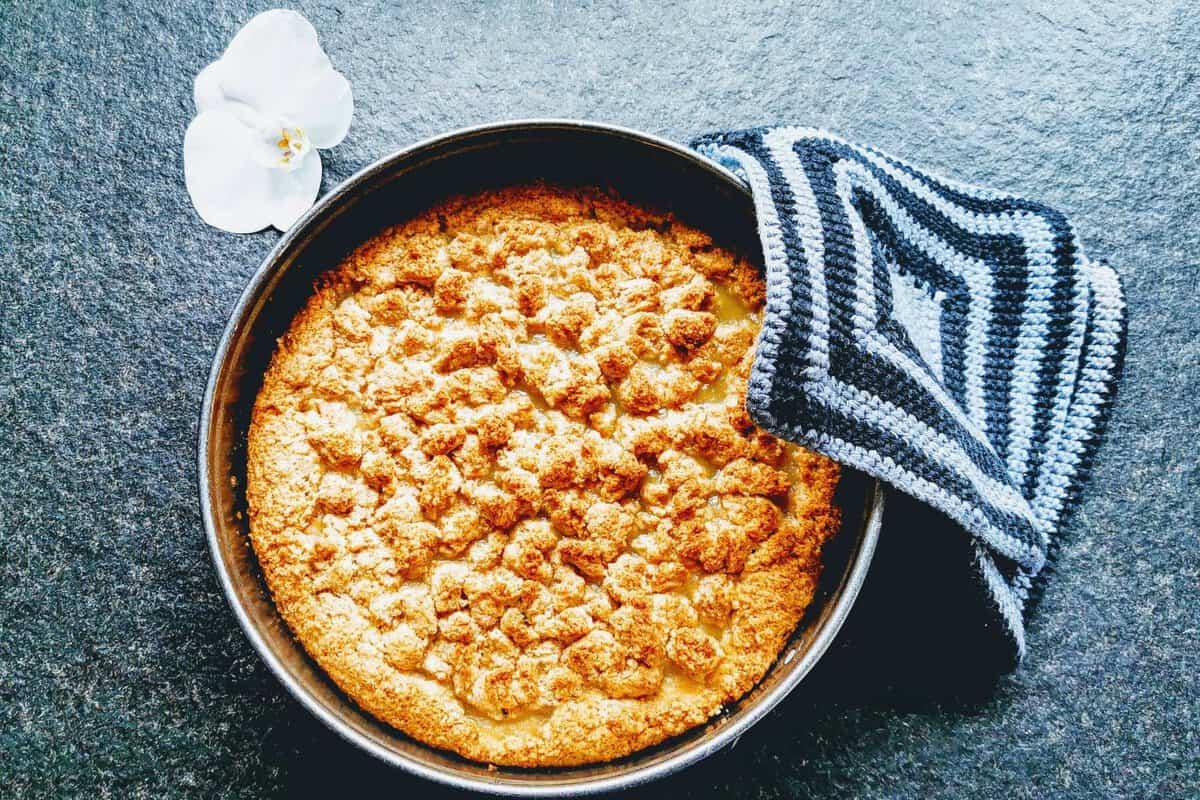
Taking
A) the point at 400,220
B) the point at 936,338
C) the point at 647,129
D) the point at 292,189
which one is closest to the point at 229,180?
the point at 292,189

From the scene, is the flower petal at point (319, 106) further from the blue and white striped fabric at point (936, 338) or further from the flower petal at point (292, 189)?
the blue and white striped fabric at point (936, 338)

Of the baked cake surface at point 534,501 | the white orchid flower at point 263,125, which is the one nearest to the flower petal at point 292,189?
the white orchid flower at point 263,125

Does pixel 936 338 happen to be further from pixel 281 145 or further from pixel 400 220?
pixel 281 145

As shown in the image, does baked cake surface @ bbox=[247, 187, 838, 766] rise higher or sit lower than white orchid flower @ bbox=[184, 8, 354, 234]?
lower

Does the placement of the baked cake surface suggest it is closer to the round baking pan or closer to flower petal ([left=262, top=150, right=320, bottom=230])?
the round baking pan

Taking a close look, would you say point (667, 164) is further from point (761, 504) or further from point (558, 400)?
point (761, 504)

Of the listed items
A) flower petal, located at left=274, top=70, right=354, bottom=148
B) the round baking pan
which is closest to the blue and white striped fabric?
the round baking pan

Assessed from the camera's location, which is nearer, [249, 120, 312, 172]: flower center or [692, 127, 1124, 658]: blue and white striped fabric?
[692, 127, 1124, 658]: blue and white striped fabric
